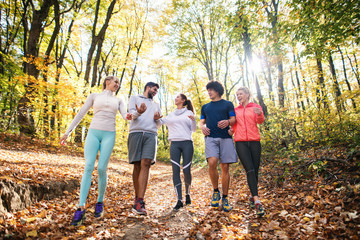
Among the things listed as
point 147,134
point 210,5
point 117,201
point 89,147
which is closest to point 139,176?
point 147,134

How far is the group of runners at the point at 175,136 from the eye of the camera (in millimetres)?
3350

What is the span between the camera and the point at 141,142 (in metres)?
3.70

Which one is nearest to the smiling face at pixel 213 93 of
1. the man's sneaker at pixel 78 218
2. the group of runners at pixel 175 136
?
the group of runners at pixel 175 136

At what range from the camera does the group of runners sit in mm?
3350

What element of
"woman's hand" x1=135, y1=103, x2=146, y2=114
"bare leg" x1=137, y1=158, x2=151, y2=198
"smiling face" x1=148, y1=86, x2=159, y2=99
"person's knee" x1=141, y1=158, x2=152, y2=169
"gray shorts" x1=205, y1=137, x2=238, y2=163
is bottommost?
"bare leg" x1=137, y1=158, x2=151, y2=198

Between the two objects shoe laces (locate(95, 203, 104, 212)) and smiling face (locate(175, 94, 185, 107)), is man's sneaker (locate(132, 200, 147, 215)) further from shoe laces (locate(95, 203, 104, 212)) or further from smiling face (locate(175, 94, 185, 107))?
smiling face (locate(175, 94, 185, 107))

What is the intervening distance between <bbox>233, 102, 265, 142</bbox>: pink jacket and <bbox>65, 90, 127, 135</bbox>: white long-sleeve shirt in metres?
2.34

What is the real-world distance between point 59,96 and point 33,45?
3540 mm

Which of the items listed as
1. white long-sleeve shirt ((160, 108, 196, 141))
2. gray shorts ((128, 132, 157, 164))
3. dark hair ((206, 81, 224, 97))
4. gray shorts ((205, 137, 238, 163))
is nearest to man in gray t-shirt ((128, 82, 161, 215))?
gray shorts ((128, 132, 157, 164))

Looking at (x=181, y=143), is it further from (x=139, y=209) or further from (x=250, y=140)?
(x=139, y=209)

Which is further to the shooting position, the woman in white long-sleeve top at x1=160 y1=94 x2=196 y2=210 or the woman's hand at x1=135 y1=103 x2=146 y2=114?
the woman in white long-sleeve top at x1=160 y1=94 x2=196 y2=210

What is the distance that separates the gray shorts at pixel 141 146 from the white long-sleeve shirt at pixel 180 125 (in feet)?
1.74

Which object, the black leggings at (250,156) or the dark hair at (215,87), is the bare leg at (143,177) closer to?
the black leggings at (250,156)

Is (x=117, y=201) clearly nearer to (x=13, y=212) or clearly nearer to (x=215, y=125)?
(x=13, y=212)
